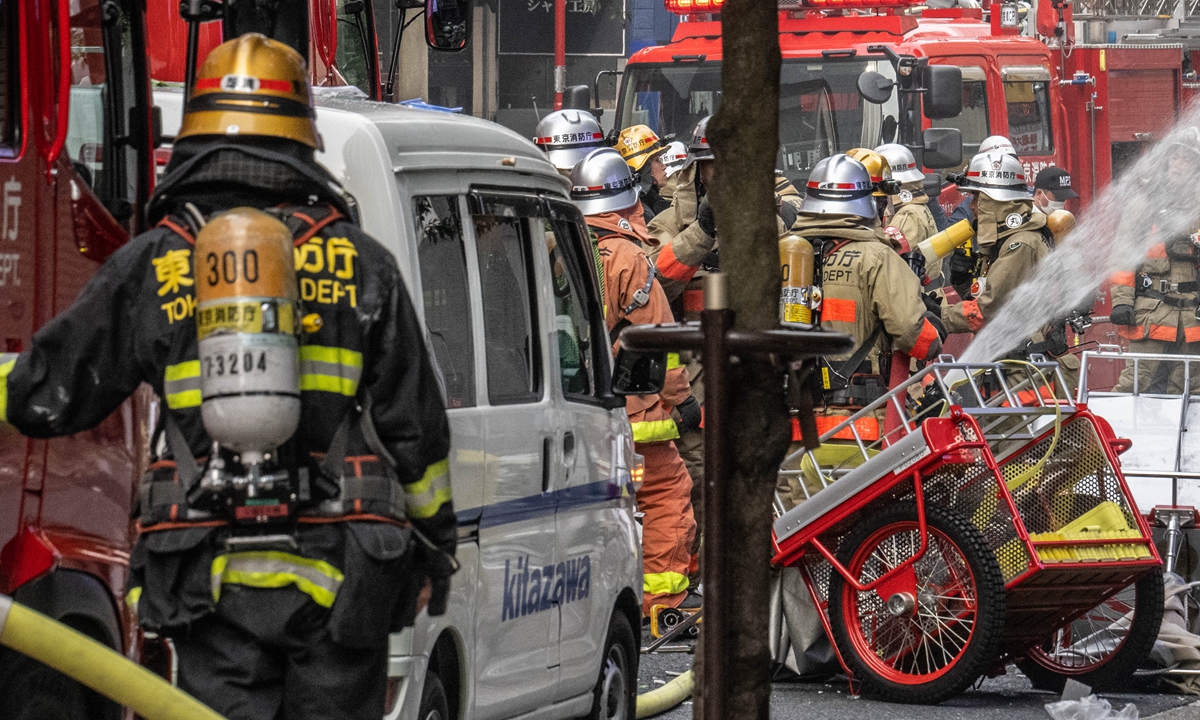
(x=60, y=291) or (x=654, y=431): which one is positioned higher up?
(x=60, y=291)

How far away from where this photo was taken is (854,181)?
9.37 m

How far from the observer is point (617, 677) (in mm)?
6512

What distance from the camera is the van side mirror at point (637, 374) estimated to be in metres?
6.14

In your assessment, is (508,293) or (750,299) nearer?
(750,299)

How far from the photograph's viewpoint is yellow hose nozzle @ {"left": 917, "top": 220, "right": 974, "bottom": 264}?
40.8 feet

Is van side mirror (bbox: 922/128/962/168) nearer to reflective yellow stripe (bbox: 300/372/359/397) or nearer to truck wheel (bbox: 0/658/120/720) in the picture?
truck wheel (bbox: 0/658/120/720)

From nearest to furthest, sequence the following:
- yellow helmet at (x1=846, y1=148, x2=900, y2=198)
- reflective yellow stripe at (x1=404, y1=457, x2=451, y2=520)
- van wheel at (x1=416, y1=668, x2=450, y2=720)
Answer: reflective yellow stripe at (x1=404, y1=457, x2=451, y2=520) → van wheel at (x1=416, y1=668, x2=450, y2=720) → yellow helmet at (x1=846, y1=148, x2=900, y2=198)

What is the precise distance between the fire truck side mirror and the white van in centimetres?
903

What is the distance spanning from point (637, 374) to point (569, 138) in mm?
4353

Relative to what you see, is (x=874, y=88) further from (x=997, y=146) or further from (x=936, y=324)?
(x=936, y=324)

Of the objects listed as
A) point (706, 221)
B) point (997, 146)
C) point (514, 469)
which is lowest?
point (514, 469)

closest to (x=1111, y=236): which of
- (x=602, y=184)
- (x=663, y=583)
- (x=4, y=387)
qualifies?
(x=602, y=184)

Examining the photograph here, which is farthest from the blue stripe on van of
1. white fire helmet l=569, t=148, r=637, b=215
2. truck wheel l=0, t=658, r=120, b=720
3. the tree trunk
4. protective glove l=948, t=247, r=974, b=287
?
protective glove l=948, t=247, r=974, b=287

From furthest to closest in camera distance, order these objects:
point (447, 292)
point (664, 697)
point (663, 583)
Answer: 1. point (663, 583)
2. point (664, 697)
3. point (447, 292)
